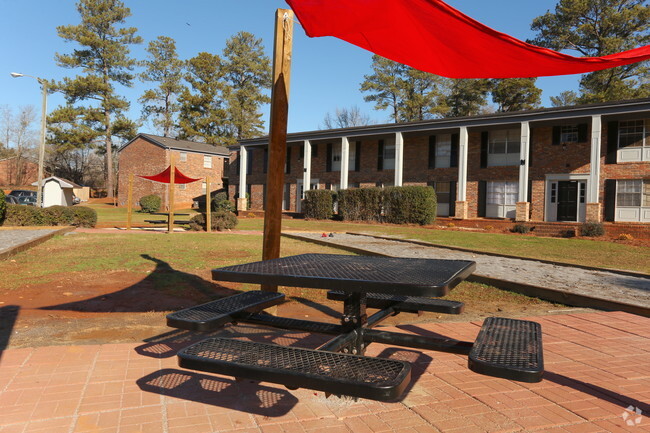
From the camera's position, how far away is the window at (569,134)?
24438 mm

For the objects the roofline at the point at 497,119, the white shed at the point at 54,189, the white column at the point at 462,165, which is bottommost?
the white shed at the point at 54,189

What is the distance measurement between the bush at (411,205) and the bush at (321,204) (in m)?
4.40

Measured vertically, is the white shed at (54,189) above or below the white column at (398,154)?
below

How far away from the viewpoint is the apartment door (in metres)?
24.2

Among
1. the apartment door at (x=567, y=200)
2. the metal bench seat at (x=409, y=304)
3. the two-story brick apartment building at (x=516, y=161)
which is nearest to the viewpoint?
the metal bench seat at (x=409, y=304)

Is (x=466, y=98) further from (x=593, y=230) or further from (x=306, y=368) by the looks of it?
(x=306, y=368)

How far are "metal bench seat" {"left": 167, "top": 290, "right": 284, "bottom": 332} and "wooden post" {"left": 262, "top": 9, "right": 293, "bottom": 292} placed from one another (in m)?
0.78

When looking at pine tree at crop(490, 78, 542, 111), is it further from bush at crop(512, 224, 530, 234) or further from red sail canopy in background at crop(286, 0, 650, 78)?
red sail canopy in background at crop(286, 0, 650, 78)

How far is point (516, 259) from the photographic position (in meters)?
10.3

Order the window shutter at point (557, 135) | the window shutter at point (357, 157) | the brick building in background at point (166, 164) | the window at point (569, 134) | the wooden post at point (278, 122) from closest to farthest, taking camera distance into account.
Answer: the wooden post at point (278, 122)
the window at point (569, 134)
the window shutter at point (557, 135)
the window shutter at point (357, 157)
the brick building in background at point (166, 164)

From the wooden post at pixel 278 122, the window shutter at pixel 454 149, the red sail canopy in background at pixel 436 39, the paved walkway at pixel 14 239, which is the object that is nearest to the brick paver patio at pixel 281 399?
the wooden post at pixel 278 122

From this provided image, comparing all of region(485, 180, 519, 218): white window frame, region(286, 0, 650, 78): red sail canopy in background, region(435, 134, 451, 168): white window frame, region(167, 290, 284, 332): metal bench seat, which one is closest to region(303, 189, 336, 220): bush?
region(435, 134, 451, 168): white window frame

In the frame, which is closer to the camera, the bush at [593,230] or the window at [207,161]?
the bush at [593,230]

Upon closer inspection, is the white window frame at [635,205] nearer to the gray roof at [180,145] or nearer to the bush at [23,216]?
the bush at [23,216]
